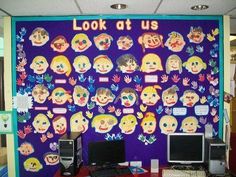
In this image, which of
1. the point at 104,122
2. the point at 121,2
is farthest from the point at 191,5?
the point at 104,122

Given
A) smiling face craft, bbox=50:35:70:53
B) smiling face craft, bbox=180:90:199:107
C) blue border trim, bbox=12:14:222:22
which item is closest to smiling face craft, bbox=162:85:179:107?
smiling face craft, bbox=180:90:199:107

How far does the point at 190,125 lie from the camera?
3.34 meters

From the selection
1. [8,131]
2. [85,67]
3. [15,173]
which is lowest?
[15,173]

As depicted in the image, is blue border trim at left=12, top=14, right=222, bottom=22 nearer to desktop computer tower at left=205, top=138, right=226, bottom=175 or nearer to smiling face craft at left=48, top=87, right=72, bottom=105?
smiling face craft at left=48, top=87, right=72, bottom=105

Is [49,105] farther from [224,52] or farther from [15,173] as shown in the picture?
[224,52]

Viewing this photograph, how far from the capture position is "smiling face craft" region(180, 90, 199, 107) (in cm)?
332

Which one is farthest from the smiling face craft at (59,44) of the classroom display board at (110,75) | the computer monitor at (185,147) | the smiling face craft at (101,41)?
the computer monitor at (185,147)

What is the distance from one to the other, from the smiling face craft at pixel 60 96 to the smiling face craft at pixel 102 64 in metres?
0.48

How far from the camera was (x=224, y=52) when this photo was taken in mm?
3303

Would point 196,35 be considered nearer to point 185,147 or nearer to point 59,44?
point 185,147

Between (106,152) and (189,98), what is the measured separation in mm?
1221

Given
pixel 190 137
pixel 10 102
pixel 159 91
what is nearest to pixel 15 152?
pixel 10 102

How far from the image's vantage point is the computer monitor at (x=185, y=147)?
3.18 metres

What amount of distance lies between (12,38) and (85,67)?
0.97 metres
